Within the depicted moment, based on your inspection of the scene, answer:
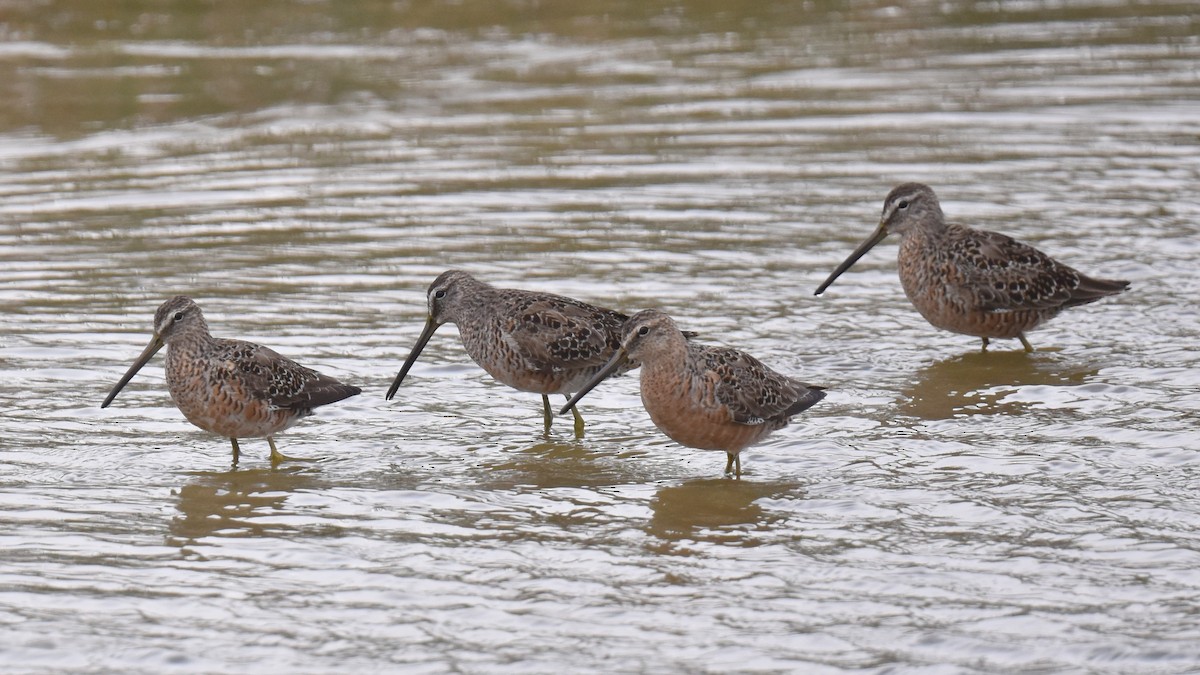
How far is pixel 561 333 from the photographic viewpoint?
8.80 m

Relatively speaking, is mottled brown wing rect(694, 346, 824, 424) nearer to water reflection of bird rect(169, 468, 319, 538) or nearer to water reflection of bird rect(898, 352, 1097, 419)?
water reflection of bird rect(898, 352, 1097, 419)

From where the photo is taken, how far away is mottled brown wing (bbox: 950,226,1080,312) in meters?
9.73

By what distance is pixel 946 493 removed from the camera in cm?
729

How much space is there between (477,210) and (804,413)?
4.85m

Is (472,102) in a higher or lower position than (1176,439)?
higher

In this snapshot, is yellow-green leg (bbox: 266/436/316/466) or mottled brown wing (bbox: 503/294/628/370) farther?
mottled brown wing (bbox: 503/294/628/370)

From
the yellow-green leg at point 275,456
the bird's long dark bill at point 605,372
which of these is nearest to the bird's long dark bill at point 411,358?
the yellow-green leg at point 275,456

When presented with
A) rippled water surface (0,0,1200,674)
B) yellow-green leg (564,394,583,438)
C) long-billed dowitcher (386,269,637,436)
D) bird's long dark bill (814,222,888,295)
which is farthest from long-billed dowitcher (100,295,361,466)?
bird's long dark bill (814,222,888,295)

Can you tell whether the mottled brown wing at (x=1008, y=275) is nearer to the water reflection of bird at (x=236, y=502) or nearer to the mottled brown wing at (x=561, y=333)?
the mottled brown wing at (x=561, y=333)

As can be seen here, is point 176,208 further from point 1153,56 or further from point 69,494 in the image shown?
point 1153,56

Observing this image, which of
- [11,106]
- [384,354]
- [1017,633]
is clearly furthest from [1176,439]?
[11,106]

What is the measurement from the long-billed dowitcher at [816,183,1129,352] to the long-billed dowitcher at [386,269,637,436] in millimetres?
1844

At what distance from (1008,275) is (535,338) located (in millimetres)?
2963

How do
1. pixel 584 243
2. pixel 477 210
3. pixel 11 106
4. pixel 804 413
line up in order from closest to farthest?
1. pixel 804 413
2. pixel 584 243
3. pixel 477 210
4. pixel 11 106
